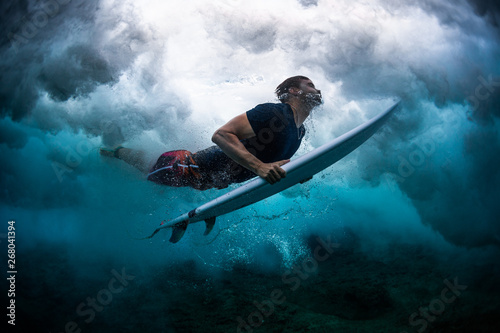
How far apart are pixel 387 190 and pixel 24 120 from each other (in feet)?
23.9

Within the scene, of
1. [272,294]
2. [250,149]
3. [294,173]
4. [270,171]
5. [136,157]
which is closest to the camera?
[270,171]

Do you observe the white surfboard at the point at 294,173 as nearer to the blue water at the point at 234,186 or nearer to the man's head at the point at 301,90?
the man's head at the point at 301,90

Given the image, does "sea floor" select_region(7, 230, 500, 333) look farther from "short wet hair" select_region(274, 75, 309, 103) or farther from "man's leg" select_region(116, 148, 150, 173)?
"short wet hair" select_region(274, 75, 309, 103)

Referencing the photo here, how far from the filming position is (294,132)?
2.06m

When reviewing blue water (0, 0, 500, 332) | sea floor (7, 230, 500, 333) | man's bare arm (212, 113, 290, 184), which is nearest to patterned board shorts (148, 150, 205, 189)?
blue water (0, 0, 500, 332)

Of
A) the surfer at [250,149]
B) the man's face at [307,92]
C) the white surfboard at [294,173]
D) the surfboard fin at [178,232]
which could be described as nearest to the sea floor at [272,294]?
the surfboard fin at [178,232]

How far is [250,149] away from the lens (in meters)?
2.05

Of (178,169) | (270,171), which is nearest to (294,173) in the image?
(270,171)

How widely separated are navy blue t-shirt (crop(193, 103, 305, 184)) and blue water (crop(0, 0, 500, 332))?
1171 mm

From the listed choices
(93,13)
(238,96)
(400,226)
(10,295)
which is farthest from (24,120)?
(400,226)

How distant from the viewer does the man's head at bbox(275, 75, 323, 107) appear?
2.12 metres

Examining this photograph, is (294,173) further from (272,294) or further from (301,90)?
(272,294)

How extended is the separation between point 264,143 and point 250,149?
5.0 inches

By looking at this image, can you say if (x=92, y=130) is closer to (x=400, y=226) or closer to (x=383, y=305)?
(x=400, y=226)
